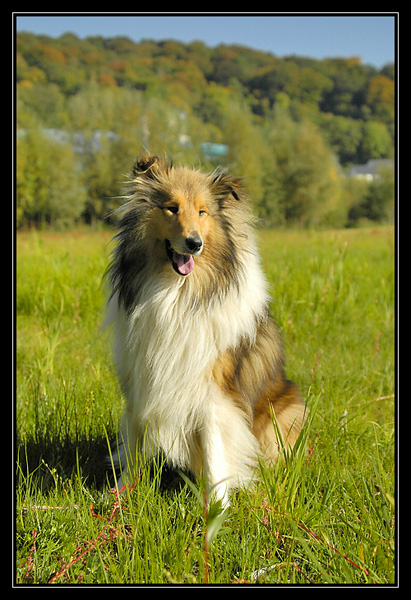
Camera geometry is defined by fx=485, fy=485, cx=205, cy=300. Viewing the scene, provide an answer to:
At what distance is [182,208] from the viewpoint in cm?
264

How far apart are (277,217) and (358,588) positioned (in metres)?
34.9

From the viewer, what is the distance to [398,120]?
2400 mm

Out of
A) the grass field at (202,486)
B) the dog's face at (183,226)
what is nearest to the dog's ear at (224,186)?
the dog's face at (183,226)

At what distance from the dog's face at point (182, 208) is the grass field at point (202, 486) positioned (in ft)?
2.50

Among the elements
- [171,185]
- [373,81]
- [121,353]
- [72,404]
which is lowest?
[72,404]

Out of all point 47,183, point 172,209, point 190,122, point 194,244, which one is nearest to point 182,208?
point 172,209

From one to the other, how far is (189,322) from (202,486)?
866 mm

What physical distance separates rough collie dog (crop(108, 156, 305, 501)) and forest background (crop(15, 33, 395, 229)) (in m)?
19.6

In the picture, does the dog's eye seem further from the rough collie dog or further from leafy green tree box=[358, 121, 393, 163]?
leafy green tree box=[358, 121, 393, 163]

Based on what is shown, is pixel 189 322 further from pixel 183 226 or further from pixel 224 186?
pixel 224 186

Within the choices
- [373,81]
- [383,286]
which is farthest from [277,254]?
[373,81]

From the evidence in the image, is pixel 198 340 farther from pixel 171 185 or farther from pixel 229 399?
pixel 171 185

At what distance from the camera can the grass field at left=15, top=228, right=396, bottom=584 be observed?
2129 mm

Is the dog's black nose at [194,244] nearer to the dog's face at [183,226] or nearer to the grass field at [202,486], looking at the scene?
the dog's face at [183,226]
